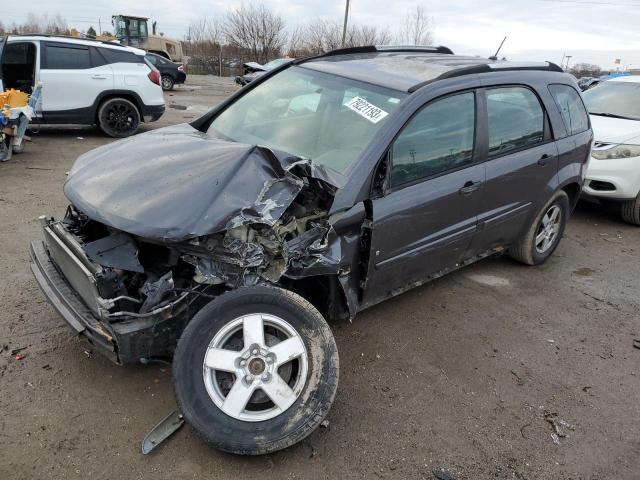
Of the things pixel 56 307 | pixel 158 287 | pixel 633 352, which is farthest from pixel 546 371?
pixel 56 307

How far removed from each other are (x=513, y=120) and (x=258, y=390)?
9.57 ft

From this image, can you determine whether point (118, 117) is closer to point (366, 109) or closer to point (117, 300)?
point (366, 109)

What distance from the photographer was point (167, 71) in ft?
61.6

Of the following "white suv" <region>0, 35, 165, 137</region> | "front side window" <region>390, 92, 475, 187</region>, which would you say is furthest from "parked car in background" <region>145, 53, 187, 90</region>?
"front side window" <region>390, 92, 475, 187</region>

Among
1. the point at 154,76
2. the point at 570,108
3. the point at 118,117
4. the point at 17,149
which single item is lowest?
the point at 17,149

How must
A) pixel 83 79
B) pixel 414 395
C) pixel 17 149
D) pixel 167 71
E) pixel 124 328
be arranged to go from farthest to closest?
pixel 167 71 < pixel 83 79 < pixel 17 149 < pixel 414 395 < pixel 124 328

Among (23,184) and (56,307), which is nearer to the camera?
(56,307)

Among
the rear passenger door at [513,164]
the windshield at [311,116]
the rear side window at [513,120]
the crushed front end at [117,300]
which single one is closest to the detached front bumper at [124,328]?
the crushed front end at [117,300]

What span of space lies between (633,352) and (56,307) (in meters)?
3.89

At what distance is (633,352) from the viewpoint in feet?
11.6

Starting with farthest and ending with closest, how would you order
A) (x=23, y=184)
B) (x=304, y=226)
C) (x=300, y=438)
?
(x=23, y=184), (x=304, y=226), (x=300, y=438)

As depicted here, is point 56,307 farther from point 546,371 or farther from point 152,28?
point 152,28

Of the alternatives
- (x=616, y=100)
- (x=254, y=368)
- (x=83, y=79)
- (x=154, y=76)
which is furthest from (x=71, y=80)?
(x=616, y=100)

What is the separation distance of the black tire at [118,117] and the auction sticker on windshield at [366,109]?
719 cm
